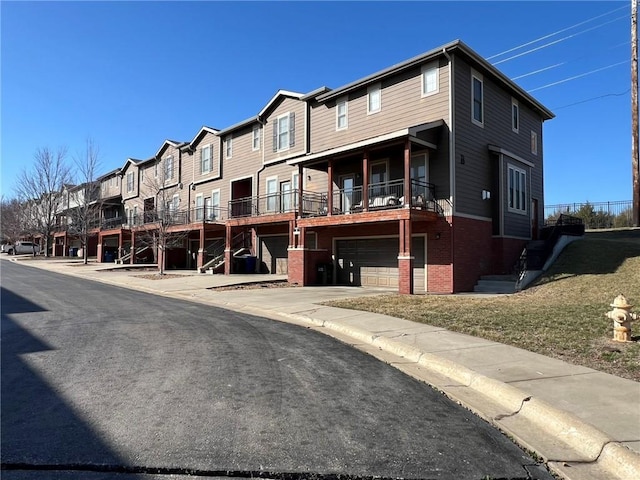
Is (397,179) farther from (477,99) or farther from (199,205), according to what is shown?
(199,205)

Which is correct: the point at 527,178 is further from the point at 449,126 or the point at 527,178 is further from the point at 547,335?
the point at 547,335

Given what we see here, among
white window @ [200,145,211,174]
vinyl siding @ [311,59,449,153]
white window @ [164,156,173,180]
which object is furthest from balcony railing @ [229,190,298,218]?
white window @ [164,156,173,180]

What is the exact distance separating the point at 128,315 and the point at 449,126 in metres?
13.5

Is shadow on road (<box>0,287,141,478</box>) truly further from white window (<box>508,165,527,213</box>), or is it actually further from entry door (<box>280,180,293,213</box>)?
white window (<box>508,165,527,213</box>)

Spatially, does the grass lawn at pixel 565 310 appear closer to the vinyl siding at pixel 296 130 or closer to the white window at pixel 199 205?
the vinyl siding at pixel 296 130

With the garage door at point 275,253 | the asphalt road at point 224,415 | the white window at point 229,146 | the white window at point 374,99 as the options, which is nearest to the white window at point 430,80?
the white window at point 374,99

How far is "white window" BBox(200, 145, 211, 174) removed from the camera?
3281 centimetres

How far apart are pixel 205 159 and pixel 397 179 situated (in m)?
18.4

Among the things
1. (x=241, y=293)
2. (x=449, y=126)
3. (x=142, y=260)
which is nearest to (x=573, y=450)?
(x=241, y=293)

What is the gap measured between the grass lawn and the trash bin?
13629mm

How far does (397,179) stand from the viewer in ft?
63.7

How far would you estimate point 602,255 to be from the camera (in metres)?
18.3

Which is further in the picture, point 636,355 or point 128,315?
point 128,315

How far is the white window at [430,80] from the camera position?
1838 cm
